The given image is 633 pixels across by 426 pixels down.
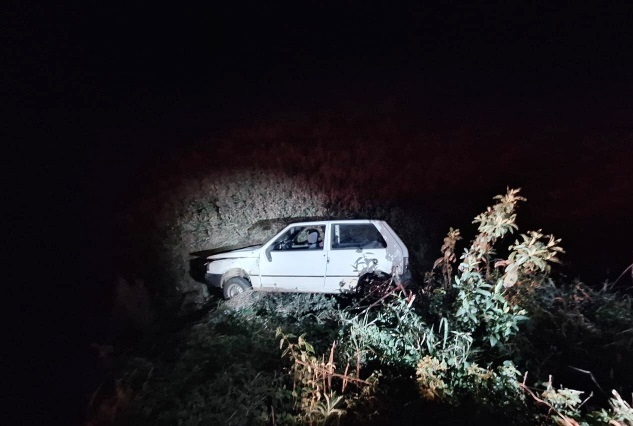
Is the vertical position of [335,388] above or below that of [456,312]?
below

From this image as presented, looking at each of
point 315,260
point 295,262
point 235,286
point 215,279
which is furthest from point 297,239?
point 215,279

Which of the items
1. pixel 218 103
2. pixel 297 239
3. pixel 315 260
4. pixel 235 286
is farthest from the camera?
pixel 218 103

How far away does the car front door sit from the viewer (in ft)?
19.2

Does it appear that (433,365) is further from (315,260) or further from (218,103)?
(218,103)

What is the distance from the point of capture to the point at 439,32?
11742 mm

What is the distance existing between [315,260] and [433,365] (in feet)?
10.2

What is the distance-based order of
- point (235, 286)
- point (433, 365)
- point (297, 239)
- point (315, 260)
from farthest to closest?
point (235, 286) → point (297, 239) → point (315, 260) → point (433, 365)

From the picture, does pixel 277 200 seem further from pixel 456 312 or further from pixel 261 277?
pixel 456 312

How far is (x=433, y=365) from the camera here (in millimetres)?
2949

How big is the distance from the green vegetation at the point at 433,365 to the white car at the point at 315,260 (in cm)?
140

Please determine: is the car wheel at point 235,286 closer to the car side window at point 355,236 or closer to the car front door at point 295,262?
the car front door at point 295,262

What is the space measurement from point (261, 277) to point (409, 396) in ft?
11.6

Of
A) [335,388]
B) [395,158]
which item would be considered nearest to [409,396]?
[335,388]

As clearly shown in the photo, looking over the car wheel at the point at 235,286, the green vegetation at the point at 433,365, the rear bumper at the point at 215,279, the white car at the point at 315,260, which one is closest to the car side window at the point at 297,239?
the white car at the point at 315,260
